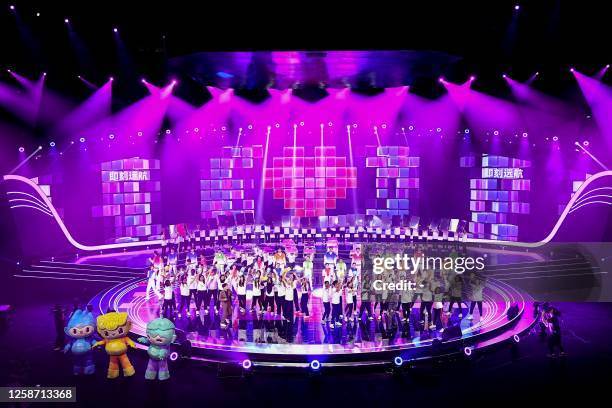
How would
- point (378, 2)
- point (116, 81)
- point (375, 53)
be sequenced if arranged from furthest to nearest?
point (116, 81) < point (375, 53) < point (378, 2)

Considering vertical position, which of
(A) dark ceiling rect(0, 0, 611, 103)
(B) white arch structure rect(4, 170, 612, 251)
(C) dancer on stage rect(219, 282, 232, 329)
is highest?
(A) dark ceiling rect(0, 0, 611, 103)

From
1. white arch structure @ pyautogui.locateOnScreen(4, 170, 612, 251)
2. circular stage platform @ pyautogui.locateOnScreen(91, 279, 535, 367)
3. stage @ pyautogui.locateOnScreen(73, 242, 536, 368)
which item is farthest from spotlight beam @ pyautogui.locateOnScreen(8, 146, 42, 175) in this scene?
circular stage platform @ pyautogui.locateOnScreen(91, 279, 535, 367)

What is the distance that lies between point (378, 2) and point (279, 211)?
1073 cm

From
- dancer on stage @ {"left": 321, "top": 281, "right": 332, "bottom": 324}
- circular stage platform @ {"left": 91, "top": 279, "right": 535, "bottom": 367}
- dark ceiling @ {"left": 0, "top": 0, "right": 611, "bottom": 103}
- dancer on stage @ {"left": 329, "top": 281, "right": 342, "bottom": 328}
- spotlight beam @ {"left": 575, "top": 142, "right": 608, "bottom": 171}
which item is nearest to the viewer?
circular stage platform @ {"left": 91, "top": 279, "right": 535, "bottom": 367}

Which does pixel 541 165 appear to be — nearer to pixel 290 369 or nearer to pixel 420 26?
pixel 420 26

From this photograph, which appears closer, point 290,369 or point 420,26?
point 290,369

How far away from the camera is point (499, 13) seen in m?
12.8

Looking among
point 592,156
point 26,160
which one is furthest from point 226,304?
point 592,156

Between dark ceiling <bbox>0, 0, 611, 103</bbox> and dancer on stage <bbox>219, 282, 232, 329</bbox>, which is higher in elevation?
dark ceiling <bbox>0, 0, 611, 103</bbox>

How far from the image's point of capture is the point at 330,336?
9.73 metres

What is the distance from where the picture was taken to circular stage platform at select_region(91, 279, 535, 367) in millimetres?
8797

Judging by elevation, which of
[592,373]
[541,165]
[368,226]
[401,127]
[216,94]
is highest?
[216,94]

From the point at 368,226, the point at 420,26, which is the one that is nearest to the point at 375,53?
the point at 420,26

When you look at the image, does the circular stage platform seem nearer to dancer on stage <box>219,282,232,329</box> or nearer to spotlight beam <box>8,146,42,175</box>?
dancer on stage <box>219,282,232,329</box>
